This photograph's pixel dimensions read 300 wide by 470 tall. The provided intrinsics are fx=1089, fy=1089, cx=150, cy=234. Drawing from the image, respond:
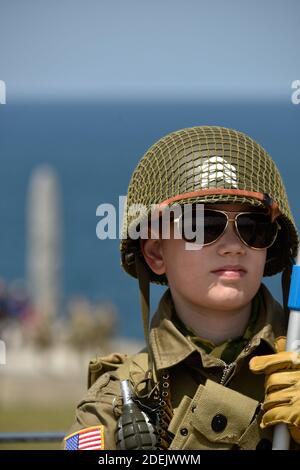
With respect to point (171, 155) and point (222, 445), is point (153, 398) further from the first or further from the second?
point (171, 155)

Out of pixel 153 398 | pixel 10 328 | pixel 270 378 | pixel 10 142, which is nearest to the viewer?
pixel 270 378

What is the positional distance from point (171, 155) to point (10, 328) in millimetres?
20393

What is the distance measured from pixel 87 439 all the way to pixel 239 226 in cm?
103

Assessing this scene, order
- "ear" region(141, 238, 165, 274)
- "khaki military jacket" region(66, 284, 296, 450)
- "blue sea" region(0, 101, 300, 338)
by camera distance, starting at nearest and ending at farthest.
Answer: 1. "khaki military jacket" region(66, 284, 296, 450)
2. "ear" region(141, 238, 165, 274)
3. "blue sea" region(0, 101, 300, 338)

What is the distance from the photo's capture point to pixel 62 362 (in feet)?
70.0

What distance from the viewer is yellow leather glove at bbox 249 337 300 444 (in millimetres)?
4043

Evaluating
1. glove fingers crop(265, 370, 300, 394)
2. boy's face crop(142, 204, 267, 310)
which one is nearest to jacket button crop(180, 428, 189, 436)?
glove fingers crop(265, 370, 300, 394)

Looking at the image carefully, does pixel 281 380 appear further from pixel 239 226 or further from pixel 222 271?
pixel 239 226

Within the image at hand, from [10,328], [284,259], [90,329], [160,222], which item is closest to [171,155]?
[160,222]

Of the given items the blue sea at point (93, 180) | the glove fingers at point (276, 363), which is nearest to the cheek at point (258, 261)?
the glove fingers at point (276, 363)

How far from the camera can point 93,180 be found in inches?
4700

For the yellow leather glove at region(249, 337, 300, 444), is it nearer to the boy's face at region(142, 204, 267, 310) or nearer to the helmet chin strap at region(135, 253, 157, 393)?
the boy's face at region(142, 204, 267, 310)

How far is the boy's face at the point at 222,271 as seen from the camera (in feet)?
14.1

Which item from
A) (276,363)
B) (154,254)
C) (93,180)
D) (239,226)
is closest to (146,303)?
(154,254)
